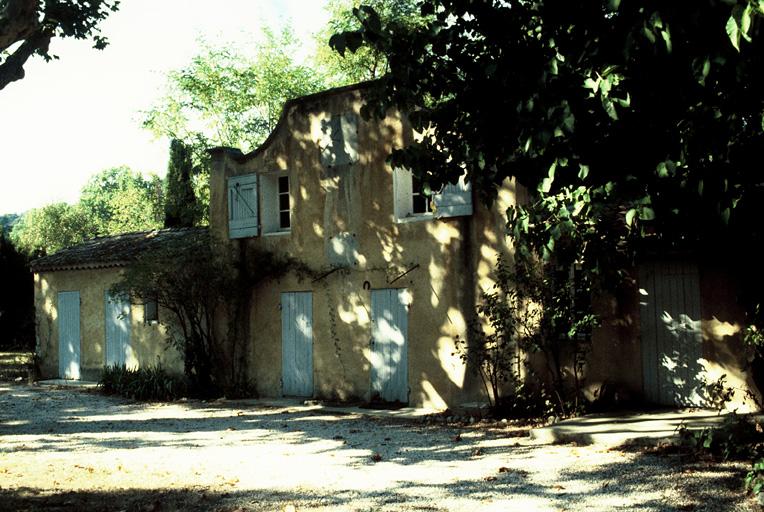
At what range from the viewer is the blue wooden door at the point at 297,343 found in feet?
48.4

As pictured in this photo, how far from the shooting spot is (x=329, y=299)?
47.4ft

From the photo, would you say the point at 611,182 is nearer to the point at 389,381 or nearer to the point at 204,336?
the point at 389,381

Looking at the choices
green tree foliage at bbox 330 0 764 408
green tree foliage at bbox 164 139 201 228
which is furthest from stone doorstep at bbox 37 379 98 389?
green tree foliage at bbox 330 0 764 408

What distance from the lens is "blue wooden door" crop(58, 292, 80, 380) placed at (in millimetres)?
19359

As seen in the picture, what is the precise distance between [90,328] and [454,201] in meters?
10.8

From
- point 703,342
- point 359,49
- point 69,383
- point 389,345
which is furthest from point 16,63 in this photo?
point 359,49

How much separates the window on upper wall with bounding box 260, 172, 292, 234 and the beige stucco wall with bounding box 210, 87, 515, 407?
291mm

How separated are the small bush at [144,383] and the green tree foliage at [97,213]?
57.6 ft

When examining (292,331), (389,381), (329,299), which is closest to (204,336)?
(292,331)

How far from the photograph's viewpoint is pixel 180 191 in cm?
3112

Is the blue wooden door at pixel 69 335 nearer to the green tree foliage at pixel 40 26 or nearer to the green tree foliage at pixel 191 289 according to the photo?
the green tree foliage at pixel 191 289

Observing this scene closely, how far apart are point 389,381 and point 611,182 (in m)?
8.24

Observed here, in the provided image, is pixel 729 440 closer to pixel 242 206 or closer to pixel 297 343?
pixel 297 343

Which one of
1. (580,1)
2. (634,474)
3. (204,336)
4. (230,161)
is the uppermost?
(230,161)
